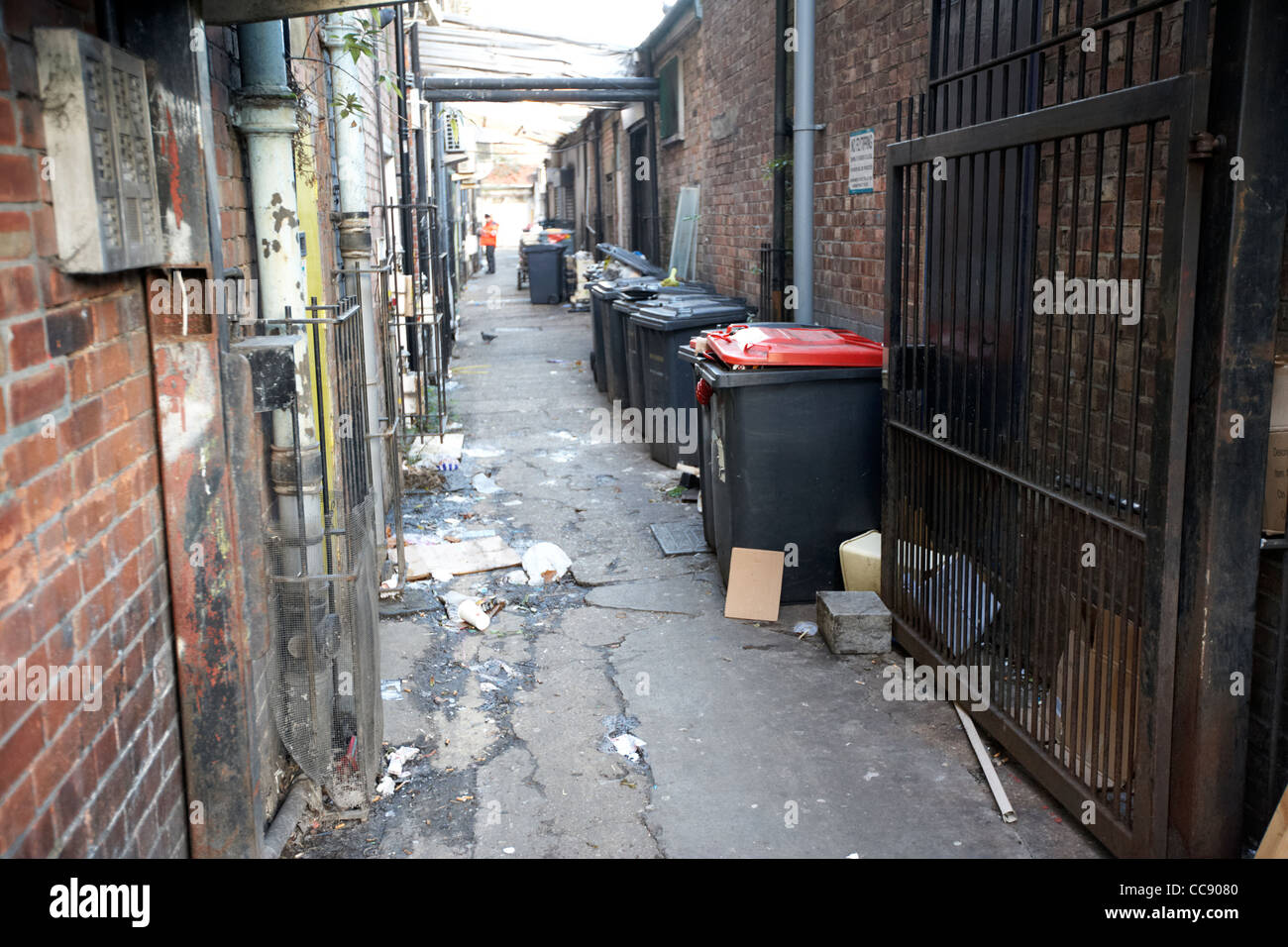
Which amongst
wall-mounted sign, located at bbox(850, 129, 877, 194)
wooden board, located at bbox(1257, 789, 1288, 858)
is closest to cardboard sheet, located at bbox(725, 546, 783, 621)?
wall-mounted sign, located at bbox(850, 129, 877, 194)

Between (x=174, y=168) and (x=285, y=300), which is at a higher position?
(x=174, y=168)

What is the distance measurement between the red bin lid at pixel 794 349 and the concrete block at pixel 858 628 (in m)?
1.26

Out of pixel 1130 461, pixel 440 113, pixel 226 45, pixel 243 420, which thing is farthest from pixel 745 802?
pixel 440 113

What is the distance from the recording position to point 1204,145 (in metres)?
2.68

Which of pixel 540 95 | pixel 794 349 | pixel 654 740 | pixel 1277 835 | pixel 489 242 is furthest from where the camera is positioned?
pixel 489 242

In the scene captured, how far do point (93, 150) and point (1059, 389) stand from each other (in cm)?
350

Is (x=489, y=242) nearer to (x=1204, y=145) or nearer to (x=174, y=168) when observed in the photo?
(x=174, y=168)

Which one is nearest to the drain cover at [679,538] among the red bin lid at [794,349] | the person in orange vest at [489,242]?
the red bin lid at [794,349]

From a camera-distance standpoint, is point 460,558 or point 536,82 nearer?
point 460,558

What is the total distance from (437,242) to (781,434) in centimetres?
776

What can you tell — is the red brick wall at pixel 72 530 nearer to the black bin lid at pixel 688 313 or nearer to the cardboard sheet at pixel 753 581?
the cardboard sheet at pixel 753 581

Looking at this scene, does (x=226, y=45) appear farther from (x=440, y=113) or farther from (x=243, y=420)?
(x=440, y=113)

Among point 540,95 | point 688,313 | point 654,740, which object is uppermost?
point 540,95

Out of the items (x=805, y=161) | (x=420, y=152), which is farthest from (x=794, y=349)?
(x=420, y=152)
